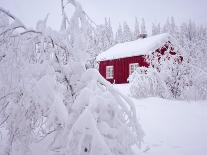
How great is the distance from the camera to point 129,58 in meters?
26.8

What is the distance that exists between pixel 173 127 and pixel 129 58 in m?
19.9

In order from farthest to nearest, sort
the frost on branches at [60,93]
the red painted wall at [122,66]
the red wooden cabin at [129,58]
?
the red painted wall at [122,66] → the red wooden cabin at [129,58] → the frost on branches at [60,93]

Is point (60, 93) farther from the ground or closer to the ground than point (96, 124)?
farther from the ground

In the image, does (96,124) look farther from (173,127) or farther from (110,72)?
(110,72)

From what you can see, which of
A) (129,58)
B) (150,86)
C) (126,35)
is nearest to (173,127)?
(150,86)

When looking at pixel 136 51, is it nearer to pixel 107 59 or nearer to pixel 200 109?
pixel 107 59

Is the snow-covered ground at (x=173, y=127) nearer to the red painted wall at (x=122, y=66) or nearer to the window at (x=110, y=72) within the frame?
the red painted wall at (x=122, y=66)

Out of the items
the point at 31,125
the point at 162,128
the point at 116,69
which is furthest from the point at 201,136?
the point at 116,69

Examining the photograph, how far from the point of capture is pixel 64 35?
11.6 ft

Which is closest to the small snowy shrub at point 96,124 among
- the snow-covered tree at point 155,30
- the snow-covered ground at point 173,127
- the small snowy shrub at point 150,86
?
the snow-covered ground at point 173,127

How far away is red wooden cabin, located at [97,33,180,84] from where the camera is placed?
24781mm

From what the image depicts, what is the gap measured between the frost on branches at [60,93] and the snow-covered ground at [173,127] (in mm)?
2330

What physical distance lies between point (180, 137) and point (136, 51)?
19.7 m

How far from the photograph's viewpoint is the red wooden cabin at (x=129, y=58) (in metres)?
24.8
